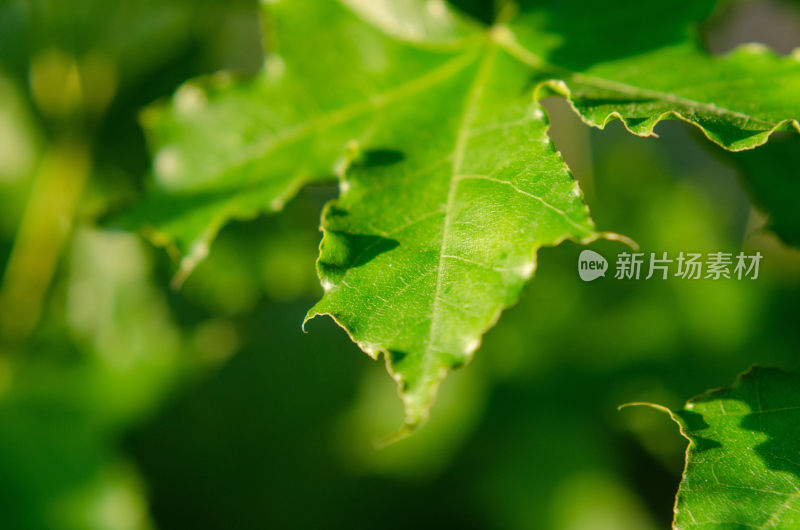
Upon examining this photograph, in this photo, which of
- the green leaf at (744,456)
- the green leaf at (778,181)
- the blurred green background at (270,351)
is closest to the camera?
the green leaf at (744,456)

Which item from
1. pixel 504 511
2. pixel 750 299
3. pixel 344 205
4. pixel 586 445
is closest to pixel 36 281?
pixel 344 205

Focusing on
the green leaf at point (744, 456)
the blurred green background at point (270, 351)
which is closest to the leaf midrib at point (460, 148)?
the green leaf at point (744, 456)

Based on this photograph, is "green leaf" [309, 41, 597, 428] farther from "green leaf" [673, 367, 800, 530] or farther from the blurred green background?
the blurred green background

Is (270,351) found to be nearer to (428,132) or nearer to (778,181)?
(428,132)

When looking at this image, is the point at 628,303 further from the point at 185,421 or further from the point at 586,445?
the point at 185,421

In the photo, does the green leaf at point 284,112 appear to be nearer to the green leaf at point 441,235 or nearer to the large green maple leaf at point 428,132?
the large green maple leaf at point 428,132

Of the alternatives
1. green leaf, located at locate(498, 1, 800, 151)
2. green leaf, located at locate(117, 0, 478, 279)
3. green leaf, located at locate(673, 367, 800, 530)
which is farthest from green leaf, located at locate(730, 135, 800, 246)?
green leaf, located at locate(117, 0, 478, 279)
